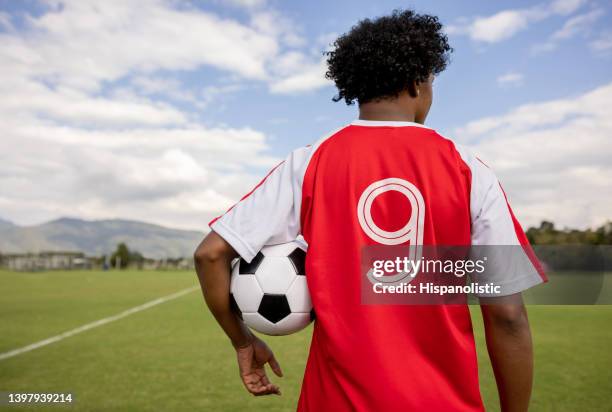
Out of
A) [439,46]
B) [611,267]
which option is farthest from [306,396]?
[611,267]

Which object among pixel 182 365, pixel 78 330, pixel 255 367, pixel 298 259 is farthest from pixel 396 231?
pixel 78 330

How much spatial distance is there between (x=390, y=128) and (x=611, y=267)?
7154 mm

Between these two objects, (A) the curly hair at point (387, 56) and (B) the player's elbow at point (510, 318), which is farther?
(A) the curly hair at point (387, 56)

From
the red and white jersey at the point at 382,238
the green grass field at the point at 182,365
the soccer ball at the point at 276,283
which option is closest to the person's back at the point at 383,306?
the red and white jersey at the point at 382,238

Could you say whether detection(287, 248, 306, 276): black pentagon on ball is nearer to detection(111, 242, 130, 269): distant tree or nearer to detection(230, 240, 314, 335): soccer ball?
detection(230, 240, 314, 335): soccer ball

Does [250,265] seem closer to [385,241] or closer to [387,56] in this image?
[385,241]

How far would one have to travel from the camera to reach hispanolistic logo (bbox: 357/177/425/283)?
6.28 feet

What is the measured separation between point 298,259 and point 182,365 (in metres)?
5.61

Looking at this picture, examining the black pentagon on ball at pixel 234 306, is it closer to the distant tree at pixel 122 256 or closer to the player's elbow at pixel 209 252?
the player's elbow at pixel 209 252

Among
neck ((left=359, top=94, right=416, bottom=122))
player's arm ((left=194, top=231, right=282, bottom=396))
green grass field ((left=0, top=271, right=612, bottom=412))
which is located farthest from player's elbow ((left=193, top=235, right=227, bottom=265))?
green grass field ((left=0, top=271, right=612, bottom=412))

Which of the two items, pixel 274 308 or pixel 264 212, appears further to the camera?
pixel 274 308

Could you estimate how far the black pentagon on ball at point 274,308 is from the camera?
222 centimetres

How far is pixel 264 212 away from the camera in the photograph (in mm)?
2031

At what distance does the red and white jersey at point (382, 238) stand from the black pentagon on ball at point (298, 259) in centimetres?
20
